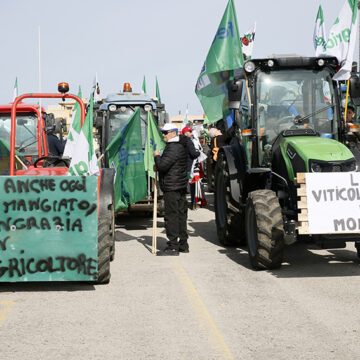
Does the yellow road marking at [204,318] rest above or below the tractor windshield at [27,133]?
below

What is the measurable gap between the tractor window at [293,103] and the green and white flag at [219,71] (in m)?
1.32

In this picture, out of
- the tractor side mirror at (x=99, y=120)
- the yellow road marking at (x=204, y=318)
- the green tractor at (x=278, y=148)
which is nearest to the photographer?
the yellow road marking at (x=204, y=318)

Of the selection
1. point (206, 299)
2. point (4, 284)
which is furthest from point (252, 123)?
point (4, 284)

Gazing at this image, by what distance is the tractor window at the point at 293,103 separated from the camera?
8.50m

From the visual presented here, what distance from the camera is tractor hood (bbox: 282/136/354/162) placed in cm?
751

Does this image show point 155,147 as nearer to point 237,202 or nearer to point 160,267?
point 237,202

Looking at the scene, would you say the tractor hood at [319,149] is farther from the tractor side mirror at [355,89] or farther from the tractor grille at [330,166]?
the tractor side mirror at [355,89]

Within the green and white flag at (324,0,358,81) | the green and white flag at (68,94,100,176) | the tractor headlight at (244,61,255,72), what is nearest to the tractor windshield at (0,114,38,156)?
the green and white flag at (68,94,100,176)

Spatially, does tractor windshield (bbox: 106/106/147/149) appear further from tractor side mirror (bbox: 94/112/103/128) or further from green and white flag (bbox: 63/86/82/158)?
green and white flag (bbox: 63/86/82/158)

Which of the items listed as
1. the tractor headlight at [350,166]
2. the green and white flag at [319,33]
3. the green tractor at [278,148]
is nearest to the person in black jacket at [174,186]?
the green tractor at [278,148]

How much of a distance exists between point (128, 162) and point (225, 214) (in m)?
2.14

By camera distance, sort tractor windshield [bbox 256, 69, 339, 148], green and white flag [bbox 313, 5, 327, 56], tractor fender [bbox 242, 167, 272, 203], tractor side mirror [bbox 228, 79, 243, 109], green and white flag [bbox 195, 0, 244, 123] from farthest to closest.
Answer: green and white flag [bbox 313, 5, 327, 56] → green and white flag [bbox 195, 0, 244, 123] → tractor fender [bbox 242, 167, 272, 203] → tractor windshield [bbox 256, 69, 339, 148] → tractor side mirror [bbox 228, 79, 243, 109]

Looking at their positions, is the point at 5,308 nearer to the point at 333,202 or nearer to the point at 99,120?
the point at 333,202

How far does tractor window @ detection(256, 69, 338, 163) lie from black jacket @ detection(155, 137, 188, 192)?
1.34m
